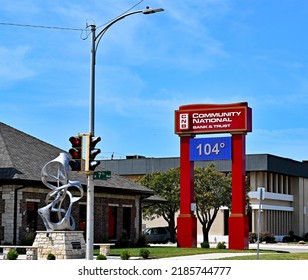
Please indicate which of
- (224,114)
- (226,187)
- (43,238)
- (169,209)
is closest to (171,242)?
(169,209)

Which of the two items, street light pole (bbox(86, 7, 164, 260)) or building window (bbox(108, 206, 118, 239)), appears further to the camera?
building window (bbox(108, 206, 118, 239))

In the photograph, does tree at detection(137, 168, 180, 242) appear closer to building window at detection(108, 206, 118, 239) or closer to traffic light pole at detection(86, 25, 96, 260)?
building window at detection(108, 206, 118, 239)

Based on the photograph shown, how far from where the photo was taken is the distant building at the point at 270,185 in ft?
239

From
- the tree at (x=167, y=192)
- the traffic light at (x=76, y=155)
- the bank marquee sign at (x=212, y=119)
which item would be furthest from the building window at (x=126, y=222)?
the traffic light at (x=76, y=155)

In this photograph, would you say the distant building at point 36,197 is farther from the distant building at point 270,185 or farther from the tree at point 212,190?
the distant building at point 270,185

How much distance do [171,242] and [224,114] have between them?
2177 centimetres

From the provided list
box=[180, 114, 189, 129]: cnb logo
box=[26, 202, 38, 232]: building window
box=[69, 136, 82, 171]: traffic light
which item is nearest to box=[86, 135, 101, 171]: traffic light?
box=[69, 136, 82, 171]: traffic light

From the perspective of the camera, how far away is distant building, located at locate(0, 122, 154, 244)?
125 ft

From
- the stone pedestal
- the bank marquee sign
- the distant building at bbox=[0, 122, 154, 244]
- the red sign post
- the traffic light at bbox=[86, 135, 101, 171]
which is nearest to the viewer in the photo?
the traffic light at bbox=[86, 135, 101, 171]

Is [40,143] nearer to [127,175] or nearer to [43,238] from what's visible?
[43,238]

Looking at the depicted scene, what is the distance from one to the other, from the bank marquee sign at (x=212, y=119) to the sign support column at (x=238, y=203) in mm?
756

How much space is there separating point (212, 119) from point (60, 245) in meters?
15.1

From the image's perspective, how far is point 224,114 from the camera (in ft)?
139
